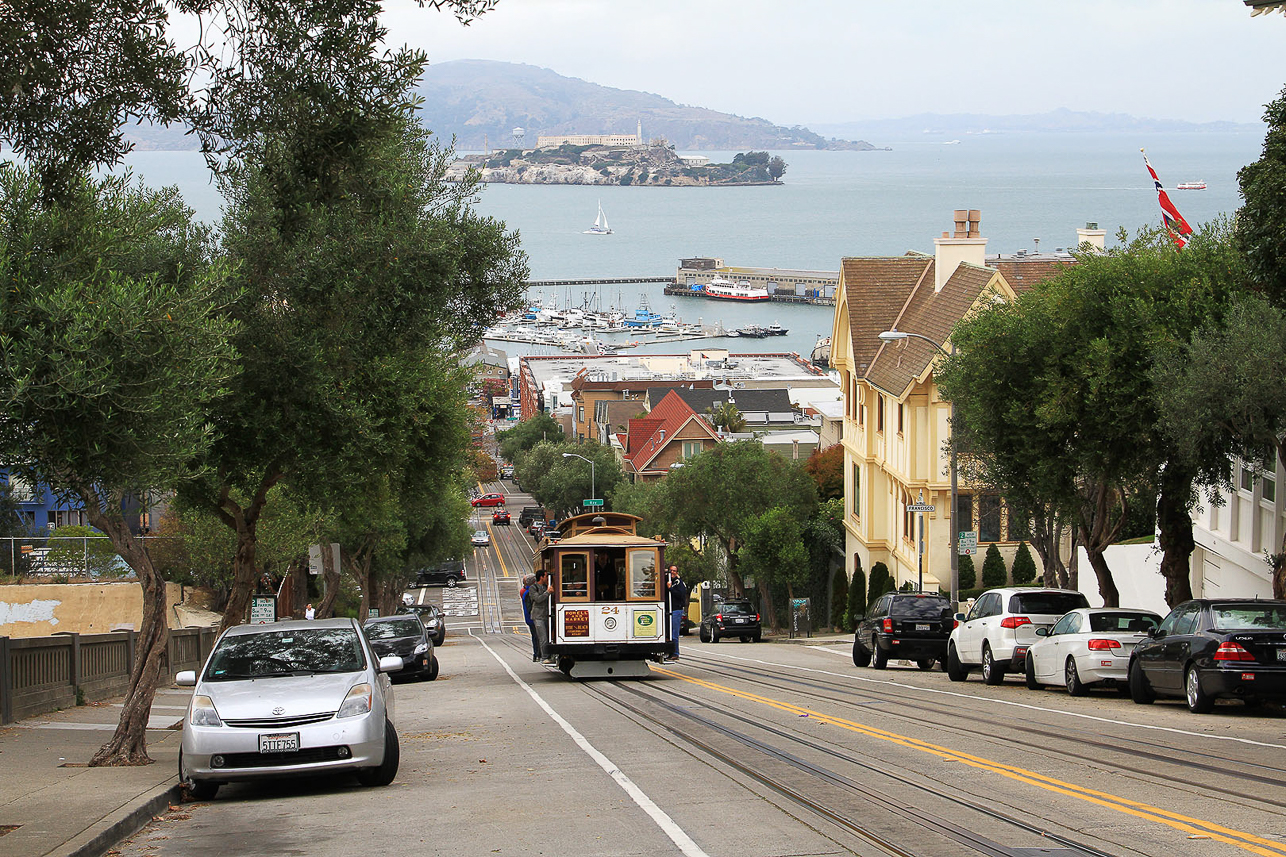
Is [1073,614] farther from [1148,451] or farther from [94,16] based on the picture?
[94,16]

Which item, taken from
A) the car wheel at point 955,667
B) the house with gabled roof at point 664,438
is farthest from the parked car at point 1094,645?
the house with gabled roof at point 664,438

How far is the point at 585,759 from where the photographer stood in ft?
45.0

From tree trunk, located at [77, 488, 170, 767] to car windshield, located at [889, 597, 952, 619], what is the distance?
56.1 feet

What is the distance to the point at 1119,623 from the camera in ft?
68.8

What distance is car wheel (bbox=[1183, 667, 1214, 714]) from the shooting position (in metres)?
17.4

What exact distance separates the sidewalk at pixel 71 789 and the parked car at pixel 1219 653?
1263 cm

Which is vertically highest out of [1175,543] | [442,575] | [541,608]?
[1175,543]

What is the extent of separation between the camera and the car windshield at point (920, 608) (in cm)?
2806

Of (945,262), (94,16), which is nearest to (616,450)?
(945,262)

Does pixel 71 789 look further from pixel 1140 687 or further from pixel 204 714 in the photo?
pixel 1140 687

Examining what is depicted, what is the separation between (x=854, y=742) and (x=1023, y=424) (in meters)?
11.5

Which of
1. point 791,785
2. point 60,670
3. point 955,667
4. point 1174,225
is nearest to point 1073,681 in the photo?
point 955,667

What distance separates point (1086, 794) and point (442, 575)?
78.0m

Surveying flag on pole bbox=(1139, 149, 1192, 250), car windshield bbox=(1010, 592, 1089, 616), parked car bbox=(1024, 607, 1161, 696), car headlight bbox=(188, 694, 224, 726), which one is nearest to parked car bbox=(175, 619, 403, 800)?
car headlight bbox=(188, 694, 224, 726)
